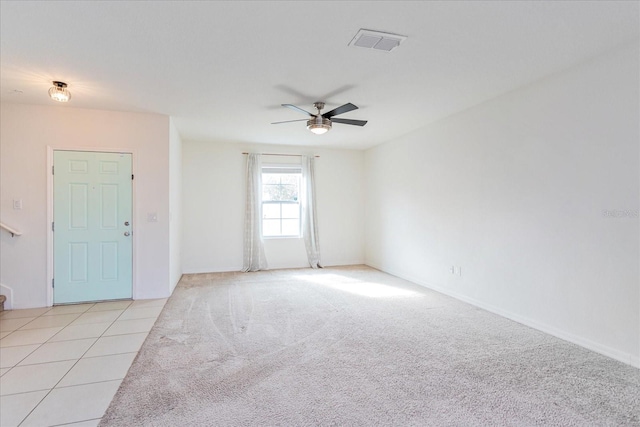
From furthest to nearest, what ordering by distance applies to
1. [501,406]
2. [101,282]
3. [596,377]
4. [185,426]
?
[101,282]
[596,377]
[501,406]
[185,426]

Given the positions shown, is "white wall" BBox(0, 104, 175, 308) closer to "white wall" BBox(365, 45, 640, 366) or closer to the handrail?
the handrail

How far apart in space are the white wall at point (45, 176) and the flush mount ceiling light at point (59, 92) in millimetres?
918

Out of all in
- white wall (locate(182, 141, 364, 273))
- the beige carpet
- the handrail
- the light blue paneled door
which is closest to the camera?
the beige carpet

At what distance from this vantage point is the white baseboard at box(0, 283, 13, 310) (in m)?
3.90

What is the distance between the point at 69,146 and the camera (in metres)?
4.10

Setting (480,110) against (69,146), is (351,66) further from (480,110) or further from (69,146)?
(69,146)

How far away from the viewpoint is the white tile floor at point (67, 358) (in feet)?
6.43

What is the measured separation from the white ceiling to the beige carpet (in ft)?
8.18

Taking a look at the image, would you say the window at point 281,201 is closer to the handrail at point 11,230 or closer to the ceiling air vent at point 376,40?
the handrail at point 11,230

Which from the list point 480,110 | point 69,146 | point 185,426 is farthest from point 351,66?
point 69,146

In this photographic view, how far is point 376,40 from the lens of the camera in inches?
97.5

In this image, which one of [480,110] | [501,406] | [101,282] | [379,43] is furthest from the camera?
[101,282]

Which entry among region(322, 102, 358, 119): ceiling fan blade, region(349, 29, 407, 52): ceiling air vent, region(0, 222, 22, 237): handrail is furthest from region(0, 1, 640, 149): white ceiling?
region(0, 222, 22, 237): handrail

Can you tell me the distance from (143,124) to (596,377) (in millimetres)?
5360
